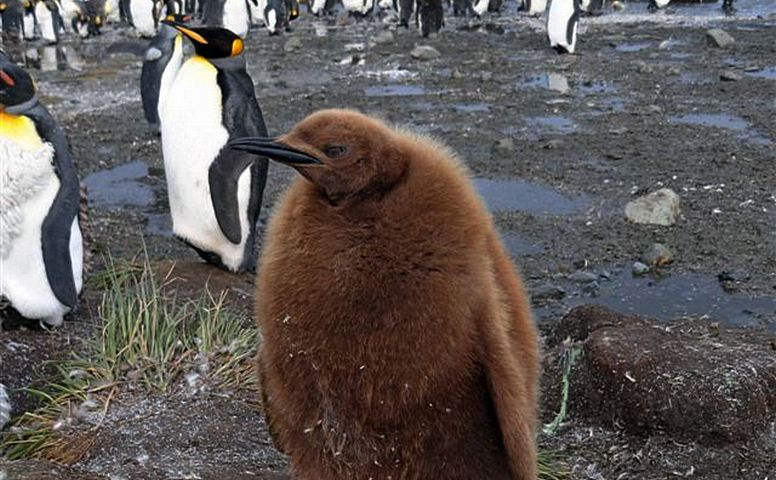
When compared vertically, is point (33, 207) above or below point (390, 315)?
below

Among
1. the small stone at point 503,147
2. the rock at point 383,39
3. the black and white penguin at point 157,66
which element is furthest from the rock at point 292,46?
the small stone at point 503,147

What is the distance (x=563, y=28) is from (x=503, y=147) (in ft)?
26.3

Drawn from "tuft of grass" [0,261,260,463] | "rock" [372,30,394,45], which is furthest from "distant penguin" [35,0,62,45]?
"tuft of grass" [0,261,260,463]

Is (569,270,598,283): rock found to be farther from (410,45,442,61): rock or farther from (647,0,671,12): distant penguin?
(647,0,671,12): distant penguin

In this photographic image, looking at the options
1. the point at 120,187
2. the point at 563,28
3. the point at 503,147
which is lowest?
the point at 120,187

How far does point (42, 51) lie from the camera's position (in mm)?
20312

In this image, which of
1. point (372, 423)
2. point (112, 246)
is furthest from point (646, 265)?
point (372, 423)

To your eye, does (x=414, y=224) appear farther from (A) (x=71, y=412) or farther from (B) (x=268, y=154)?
(A) (x=71, y=412)

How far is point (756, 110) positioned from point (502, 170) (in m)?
3.60

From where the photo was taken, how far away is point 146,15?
74.5ft

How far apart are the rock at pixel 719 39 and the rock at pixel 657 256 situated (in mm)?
10291

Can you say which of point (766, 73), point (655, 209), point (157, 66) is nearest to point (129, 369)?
point (655, 209)

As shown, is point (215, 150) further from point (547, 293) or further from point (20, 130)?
point (547, 293)

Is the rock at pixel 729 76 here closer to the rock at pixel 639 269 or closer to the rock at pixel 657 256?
the rock at pixel 657 256
